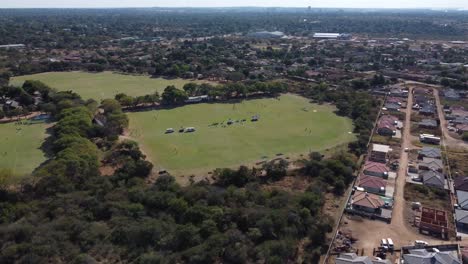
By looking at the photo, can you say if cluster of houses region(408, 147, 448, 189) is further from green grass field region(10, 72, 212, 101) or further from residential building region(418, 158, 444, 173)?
green grass field region(10, 72, 212, 101)

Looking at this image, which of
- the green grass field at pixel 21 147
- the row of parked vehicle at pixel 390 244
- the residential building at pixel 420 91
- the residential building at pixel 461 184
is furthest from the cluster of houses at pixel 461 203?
the green grass field at pixel 21 147

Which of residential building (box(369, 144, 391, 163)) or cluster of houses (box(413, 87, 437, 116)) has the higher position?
cluster of houses (box(413, 87, 437, 116))

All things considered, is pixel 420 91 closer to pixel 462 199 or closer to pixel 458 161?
pixel 458 161

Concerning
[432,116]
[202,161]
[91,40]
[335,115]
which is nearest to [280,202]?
[202,161]

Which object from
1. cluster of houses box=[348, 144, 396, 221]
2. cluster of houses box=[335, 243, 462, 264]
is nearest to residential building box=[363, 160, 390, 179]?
cluster of houses box=[348, 144, 396, 221]

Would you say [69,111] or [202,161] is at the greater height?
[69,111]

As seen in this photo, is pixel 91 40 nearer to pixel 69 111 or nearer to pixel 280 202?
pixel 69 111
